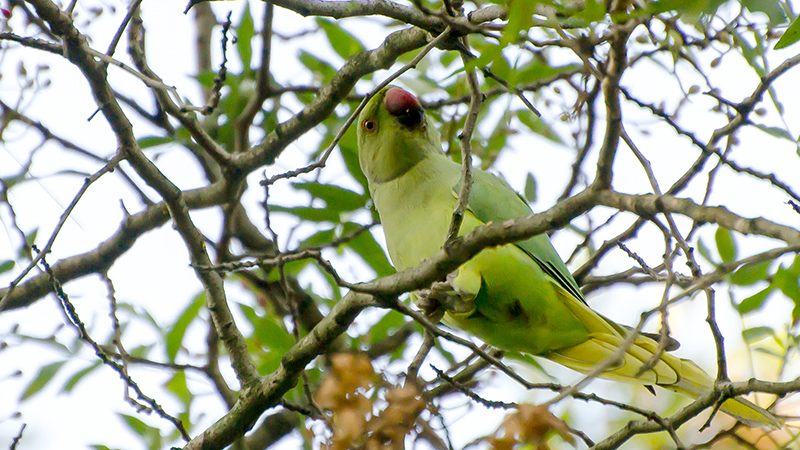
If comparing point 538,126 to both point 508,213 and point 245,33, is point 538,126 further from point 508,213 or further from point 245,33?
point 245,33

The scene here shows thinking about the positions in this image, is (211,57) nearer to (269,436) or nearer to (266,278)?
(266,278)

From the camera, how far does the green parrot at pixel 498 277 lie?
2.87 meters

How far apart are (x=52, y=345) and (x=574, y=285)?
8.06 feet

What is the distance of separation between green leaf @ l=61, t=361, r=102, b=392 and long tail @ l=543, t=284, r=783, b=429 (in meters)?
2.27

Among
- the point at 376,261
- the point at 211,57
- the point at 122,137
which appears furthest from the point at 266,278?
the point at 211,57

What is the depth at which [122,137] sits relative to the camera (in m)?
2.49

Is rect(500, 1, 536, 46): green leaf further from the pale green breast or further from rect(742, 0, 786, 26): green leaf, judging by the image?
the pale green breast

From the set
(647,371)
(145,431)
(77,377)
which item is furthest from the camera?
(77,377)

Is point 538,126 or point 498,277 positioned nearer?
point 498,277

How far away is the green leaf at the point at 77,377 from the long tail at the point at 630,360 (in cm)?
227

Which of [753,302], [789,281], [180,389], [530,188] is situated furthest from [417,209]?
[180,389]

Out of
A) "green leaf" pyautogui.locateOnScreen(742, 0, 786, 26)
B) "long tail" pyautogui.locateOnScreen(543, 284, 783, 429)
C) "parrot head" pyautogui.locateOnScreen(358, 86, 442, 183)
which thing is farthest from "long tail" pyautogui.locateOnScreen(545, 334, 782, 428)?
"green leaf" pyautogui.locateOnScreen(742, 0, 786, 26)

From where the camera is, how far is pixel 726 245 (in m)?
2.44

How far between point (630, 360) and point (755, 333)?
0.54 m
